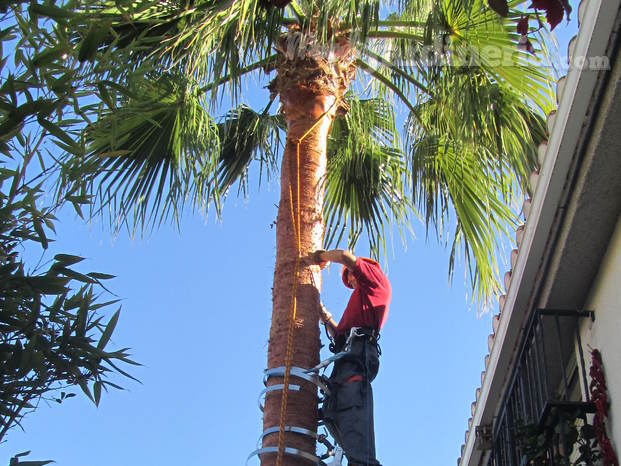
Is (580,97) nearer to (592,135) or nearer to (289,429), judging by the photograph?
(592,135)

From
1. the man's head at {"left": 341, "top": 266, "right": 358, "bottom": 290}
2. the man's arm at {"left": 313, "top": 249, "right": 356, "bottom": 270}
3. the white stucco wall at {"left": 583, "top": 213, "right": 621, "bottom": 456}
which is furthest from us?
the man's head at {"left": 341, "top": 266, "right": 358, "bottom": 290}

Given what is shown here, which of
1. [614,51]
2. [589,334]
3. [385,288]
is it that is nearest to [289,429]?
[385,288]

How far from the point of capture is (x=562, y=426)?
5.71 meters

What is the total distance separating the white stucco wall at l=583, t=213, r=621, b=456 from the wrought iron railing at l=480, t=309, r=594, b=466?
10 centimetres

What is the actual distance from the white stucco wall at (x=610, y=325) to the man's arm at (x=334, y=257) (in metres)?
1.61

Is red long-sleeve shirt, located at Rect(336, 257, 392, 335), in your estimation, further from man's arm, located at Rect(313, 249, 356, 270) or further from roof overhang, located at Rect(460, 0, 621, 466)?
roof overhang, located at Rect(460, 0, 621, 466)

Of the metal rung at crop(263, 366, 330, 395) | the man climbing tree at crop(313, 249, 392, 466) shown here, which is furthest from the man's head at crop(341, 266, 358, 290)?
the metal rung at crop(263, 366, 330, 395)

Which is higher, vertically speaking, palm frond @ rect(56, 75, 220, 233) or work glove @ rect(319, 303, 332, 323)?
palm frond @ rect(56, 75, 220, 233)

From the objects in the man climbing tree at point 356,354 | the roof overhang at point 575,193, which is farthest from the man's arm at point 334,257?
the roof overhang at point 575,193

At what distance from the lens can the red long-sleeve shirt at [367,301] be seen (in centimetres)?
710

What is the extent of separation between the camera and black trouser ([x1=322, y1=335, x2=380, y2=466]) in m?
6.38

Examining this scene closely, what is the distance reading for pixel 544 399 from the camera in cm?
629

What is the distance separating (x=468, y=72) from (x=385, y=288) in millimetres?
1961

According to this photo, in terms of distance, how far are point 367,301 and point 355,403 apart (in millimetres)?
858
